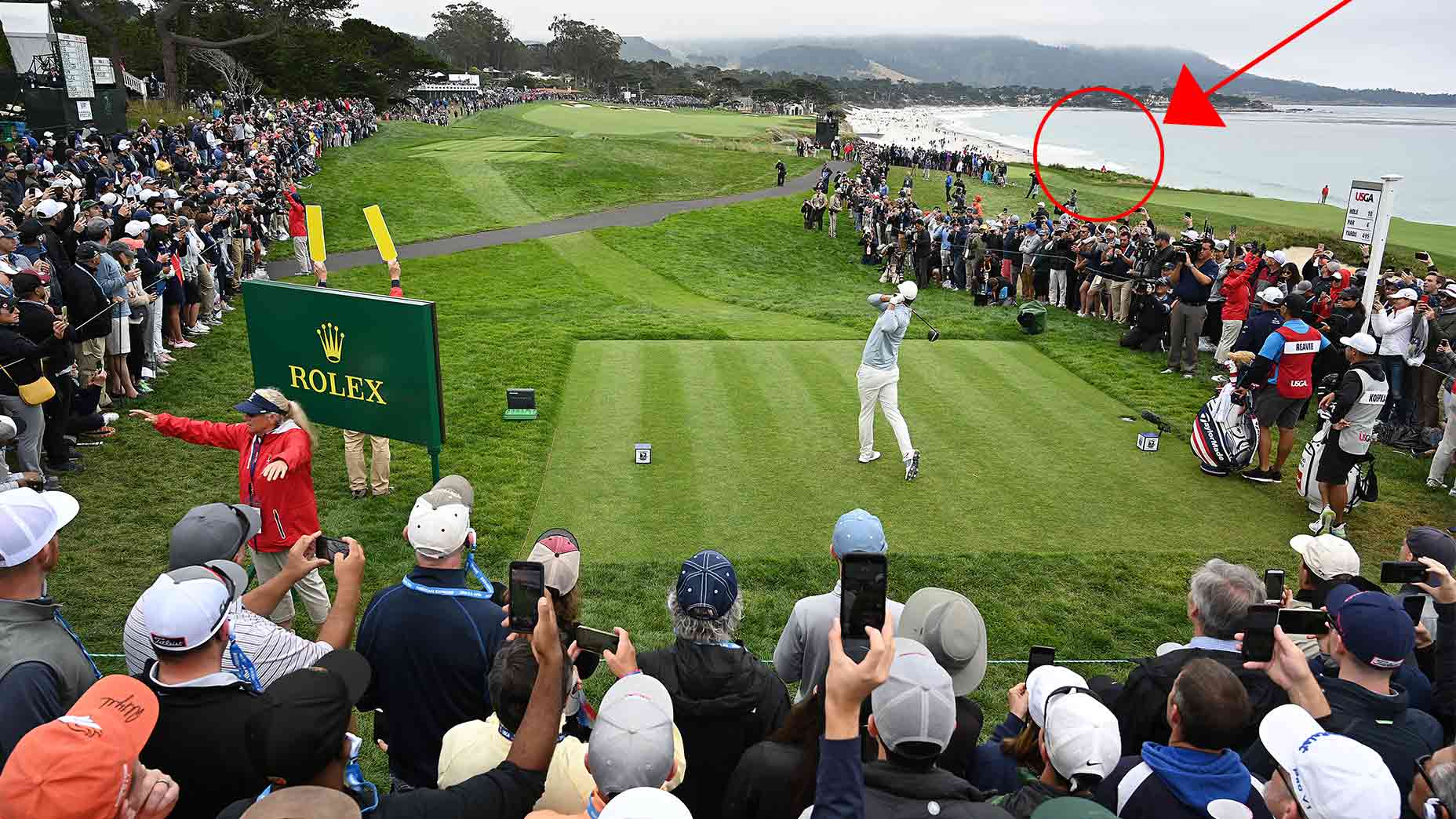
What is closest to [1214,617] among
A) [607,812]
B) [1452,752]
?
[1452,752]

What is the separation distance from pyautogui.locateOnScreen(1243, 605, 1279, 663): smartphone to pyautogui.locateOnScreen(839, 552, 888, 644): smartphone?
1895 millimetres

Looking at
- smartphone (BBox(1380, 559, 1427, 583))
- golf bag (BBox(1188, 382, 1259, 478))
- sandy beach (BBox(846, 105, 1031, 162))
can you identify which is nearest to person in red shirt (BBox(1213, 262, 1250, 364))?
golf bag (BBox(1188, 382, 1259, 478))

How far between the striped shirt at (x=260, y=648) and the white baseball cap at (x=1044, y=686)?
120 inches

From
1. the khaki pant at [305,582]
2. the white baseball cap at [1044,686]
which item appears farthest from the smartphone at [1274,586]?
the khaki pant at [305,582]

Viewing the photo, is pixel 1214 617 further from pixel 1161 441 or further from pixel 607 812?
pixel 1161 441

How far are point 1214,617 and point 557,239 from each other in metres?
25.3

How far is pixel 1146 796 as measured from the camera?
10.9 feet

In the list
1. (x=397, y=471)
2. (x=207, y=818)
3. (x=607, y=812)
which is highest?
(x=607, y=812)

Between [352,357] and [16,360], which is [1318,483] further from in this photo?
[16,360]

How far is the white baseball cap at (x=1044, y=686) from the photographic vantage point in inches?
144

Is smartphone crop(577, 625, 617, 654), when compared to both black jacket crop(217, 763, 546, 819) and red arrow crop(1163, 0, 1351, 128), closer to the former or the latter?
black jacket crop(217, 763, 546, 819)

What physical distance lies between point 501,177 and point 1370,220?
3069 centimetres

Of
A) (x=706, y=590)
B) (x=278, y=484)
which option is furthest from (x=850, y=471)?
(x=706, y=590)

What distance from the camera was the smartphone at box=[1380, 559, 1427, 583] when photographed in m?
4.74
